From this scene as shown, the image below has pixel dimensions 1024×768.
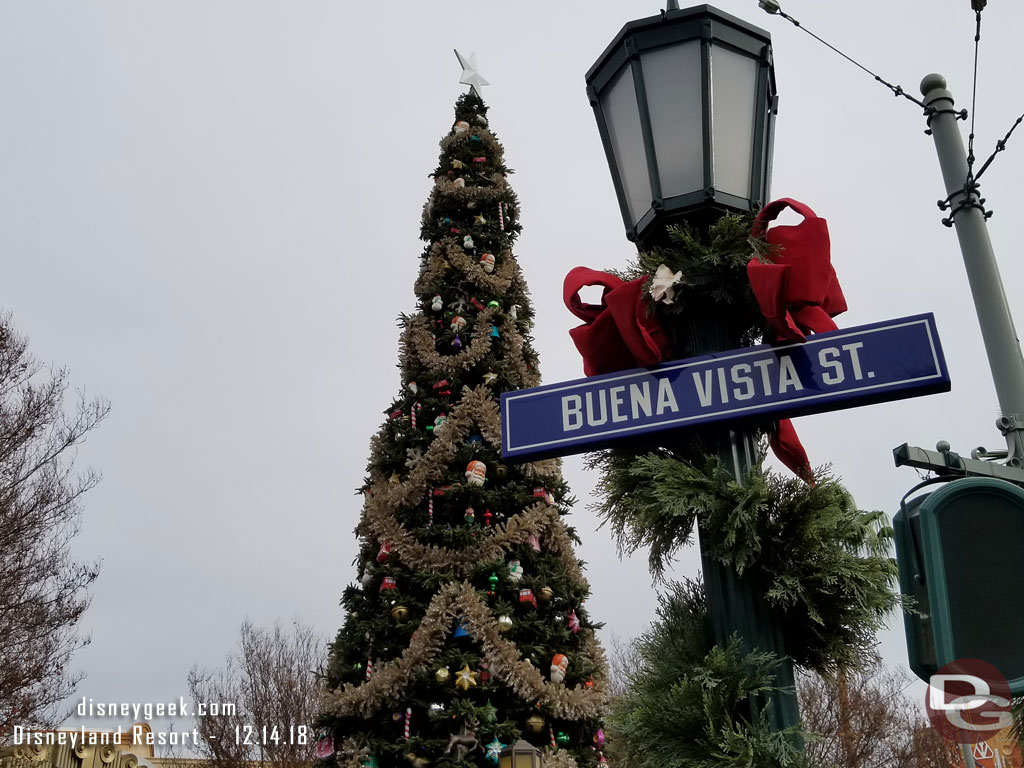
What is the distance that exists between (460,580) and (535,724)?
138cm

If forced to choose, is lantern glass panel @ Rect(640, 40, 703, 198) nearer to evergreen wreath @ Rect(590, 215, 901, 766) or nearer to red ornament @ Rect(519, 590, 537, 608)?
evergreen wreath @ Rect(590, 215, 901, 766)

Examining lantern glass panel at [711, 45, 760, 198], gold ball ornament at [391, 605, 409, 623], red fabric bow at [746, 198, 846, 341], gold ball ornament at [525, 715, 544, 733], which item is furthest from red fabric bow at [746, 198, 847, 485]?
gold ball ornament at [391, 605, 409, 623]

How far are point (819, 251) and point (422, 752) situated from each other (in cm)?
587

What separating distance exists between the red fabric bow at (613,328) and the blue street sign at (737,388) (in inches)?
3.6

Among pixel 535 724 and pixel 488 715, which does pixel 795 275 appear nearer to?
pixel 488 715

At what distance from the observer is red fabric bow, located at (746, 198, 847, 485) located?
197 cm

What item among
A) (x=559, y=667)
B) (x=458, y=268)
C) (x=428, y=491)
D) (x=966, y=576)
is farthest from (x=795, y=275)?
(x=458, y=268)

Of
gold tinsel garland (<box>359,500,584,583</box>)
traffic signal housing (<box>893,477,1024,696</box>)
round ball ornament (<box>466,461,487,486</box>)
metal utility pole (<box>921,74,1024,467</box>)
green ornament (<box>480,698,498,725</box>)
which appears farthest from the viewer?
round ball ornament (<box>466,461,487,486</box>)

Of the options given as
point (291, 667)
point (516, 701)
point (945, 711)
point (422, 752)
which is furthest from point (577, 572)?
point (291, 667)

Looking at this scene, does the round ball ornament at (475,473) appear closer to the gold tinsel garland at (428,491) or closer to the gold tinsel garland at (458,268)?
the gold tinsel garland at (428,491)

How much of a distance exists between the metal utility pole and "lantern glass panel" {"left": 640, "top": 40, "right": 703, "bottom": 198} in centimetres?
119

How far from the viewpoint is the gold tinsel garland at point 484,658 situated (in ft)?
21.7

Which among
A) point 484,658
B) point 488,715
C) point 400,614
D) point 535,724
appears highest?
point 400,614

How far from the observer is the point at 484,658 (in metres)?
6.74
